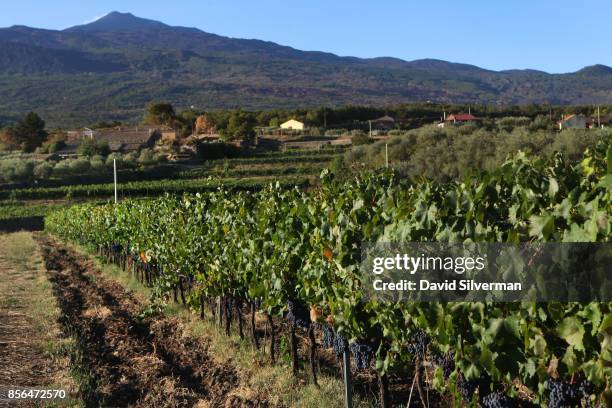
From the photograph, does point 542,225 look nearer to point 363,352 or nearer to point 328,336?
point 363,352

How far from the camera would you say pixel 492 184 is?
440 centimetres

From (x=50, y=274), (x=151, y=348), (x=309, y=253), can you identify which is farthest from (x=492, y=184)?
(x=50, y=274)

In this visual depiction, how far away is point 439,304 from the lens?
4430mm

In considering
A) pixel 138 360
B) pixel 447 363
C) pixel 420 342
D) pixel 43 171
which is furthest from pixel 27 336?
pixel 43 171

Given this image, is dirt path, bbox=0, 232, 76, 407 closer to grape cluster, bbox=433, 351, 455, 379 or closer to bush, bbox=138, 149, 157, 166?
grape cluster, bbox=433, 351, 455, 379

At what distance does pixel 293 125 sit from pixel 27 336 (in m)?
77.5

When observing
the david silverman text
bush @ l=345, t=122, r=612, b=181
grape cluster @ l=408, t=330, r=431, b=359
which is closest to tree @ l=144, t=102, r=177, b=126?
bush @ l=345, t=122, r=612, b=181

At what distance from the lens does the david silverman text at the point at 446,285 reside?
153 inches

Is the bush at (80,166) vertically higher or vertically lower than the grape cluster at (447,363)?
lower

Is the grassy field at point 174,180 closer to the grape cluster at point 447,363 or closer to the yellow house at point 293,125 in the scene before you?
the yellow house at point 293,125

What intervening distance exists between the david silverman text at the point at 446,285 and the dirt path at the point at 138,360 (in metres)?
A: 1.87

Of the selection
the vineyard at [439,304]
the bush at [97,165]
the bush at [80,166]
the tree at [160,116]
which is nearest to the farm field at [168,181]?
the bush at [97,165]

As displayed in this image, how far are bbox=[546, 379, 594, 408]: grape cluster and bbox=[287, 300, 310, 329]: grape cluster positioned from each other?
11.4ft

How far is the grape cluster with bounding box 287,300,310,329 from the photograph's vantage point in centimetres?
703
